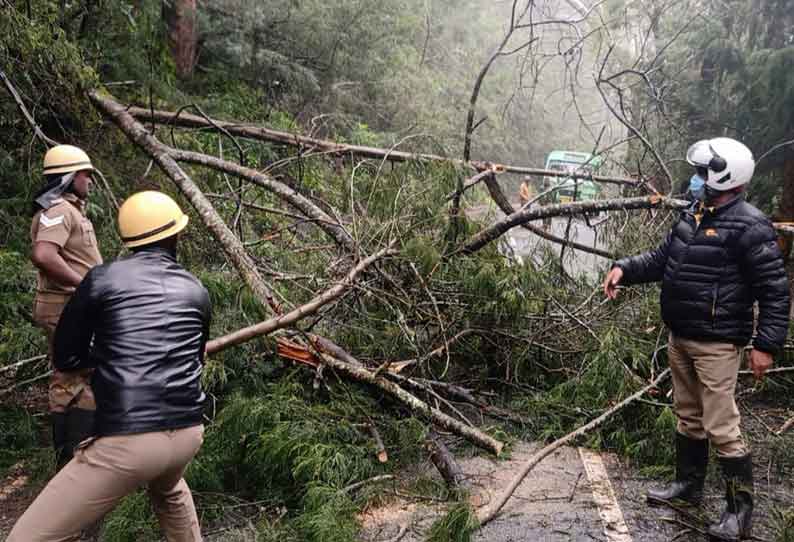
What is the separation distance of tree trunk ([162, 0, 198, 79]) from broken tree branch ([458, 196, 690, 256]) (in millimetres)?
6266

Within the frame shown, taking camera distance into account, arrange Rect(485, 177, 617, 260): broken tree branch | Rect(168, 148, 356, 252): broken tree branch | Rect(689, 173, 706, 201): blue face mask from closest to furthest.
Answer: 1. Rect(689, 173, 706, 201): blue face mask
2. Rect(168, 148, 356, 252): broken tree branch
3. Rect(485, 177, 617, 260): broken tree branch

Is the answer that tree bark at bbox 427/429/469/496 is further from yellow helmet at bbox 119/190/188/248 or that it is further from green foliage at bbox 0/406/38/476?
green foliage at bbox 0/406/38/476

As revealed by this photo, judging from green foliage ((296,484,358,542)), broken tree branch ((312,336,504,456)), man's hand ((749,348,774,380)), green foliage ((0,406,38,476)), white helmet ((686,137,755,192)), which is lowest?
green foliage ((0,406,38,476))

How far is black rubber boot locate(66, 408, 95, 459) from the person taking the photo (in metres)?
3.28

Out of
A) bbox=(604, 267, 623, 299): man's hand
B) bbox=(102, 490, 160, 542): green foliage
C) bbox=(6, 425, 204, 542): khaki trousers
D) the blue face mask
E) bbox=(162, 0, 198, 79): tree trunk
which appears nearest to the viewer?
bbox=(6, 425, 204, 542): khaki trousers

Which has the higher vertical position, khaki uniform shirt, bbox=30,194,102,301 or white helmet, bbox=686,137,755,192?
white helmet, bbox=686,137,755,192

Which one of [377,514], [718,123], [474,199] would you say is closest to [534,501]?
[377,514]

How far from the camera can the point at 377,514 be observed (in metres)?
3.46

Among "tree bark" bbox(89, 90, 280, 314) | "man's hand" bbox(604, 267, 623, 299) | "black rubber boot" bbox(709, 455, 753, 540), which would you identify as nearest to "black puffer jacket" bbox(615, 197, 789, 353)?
"man's hand" bbox(604, 267, 623, 299)

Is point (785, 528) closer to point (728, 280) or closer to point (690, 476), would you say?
point (690, 476)

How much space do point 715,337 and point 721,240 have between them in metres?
0.49

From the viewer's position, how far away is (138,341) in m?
2.36

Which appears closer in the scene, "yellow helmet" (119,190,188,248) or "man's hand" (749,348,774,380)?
"yellow helmet" (119,190,188,248)

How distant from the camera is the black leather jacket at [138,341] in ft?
7.66
